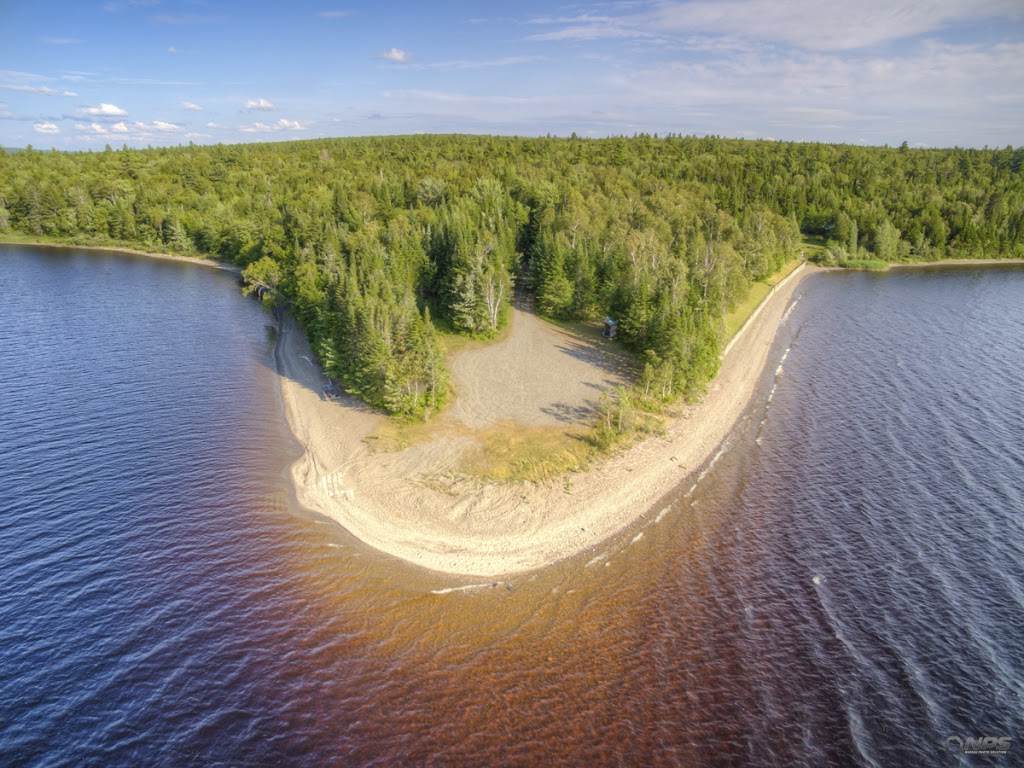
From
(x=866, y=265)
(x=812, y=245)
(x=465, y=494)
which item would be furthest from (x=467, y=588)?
(x=812, y=245)

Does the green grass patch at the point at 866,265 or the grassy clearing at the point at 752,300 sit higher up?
the green grass patch at the point at 866,265

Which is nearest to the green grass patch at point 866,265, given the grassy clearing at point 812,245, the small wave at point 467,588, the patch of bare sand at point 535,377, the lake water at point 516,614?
the grassy clearing at point 812,245

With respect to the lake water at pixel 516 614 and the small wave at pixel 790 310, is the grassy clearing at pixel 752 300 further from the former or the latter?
the lake water at pixel 516 614

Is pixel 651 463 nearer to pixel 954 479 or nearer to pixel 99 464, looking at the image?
pixel 954 479

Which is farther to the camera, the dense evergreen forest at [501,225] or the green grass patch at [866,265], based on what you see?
the green grass patch at [866,265]

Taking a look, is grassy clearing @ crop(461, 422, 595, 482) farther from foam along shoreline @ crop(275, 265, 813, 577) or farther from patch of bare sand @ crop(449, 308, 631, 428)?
patch of bare sand @ crop(449, 308, 631, 428)

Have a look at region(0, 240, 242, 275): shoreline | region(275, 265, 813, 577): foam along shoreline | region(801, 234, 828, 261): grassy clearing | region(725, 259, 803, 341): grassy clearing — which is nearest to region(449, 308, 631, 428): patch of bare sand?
region(275, 265, 813, 577): foam along shoreline

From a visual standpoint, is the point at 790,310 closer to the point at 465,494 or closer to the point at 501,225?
the point at 501,225
